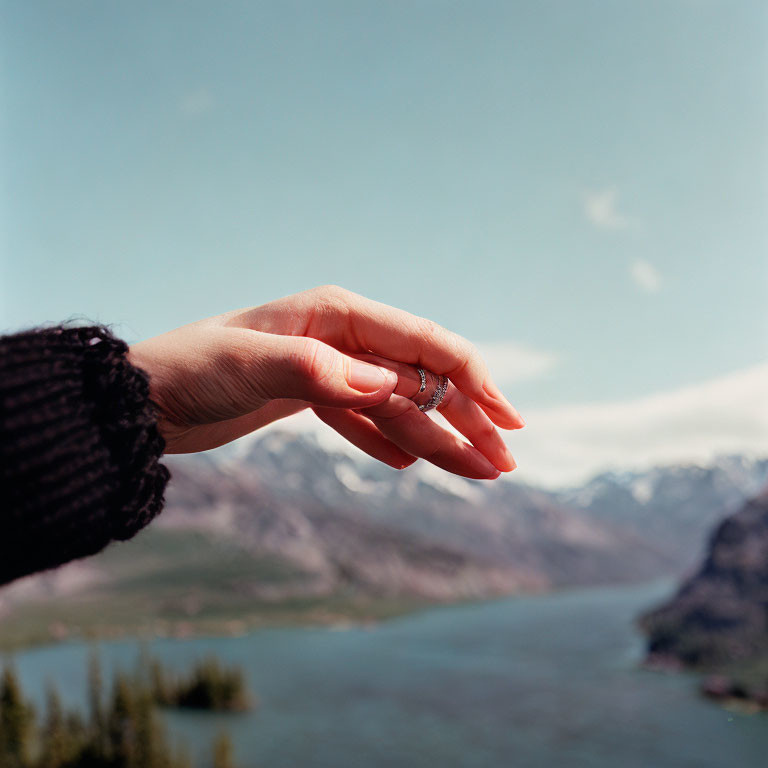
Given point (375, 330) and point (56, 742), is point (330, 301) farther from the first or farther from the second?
point (56, 742)

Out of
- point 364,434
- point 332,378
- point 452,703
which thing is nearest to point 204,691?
point 452,703

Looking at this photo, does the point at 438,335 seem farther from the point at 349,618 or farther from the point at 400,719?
the point at 349,618

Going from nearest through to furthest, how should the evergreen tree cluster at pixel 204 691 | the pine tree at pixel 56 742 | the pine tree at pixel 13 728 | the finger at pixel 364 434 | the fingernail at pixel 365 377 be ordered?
the fingernail at pixel 365 377 < the finger at pixel 364 434 < the pine tree at pixel 13 728 < the pine tree at pixel 56 742 < the evergreen tree cluster at pixel 204 691

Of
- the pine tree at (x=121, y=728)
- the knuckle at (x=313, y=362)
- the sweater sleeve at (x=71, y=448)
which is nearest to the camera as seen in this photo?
the sweater sleeve at (x=71, y=448)

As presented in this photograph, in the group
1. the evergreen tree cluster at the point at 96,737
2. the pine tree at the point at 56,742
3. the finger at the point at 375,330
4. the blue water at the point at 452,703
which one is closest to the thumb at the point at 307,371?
the finger at the point at 375,330

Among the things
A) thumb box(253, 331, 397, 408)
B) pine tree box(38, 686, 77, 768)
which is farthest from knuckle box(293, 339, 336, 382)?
pine tree box(38, 686, 77, 768)

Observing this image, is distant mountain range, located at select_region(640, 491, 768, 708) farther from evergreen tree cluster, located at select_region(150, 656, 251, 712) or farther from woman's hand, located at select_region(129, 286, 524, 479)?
woman's hand, located at select_region(129, 286, 524, 479)

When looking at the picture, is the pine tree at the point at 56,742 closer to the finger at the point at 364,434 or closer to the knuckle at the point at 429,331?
the finger at the point at 364,434
